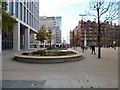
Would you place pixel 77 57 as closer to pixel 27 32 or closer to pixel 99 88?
pixel 99 88

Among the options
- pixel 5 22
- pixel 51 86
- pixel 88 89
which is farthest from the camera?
pixel 5 22

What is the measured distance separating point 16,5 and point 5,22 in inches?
1361

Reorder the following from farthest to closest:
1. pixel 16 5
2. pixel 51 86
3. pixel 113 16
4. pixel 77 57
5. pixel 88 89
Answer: pixel 16 5 < pixel 113 16 < pixel 77 57 < pixel 51 86 < pixel 88 89

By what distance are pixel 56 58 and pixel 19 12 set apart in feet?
104

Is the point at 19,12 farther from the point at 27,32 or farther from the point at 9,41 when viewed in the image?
the point at 27,32

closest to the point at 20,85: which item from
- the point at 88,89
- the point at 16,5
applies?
the point at 88,89

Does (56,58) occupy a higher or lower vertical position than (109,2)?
lower

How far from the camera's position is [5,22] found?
480 inches

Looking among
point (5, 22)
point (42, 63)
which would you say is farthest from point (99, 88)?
point (42, 63)

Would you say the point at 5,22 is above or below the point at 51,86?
above

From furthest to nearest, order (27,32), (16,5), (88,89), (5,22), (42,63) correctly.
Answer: (27,32)
(16,5)
(42,63)
(5,22)
(88,89)

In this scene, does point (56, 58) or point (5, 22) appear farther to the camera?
point (56, 58)

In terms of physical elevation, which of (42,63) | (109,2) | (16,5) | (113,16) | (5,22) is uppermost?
(16,5)

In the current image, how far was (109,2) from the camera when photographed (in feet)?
82.3
